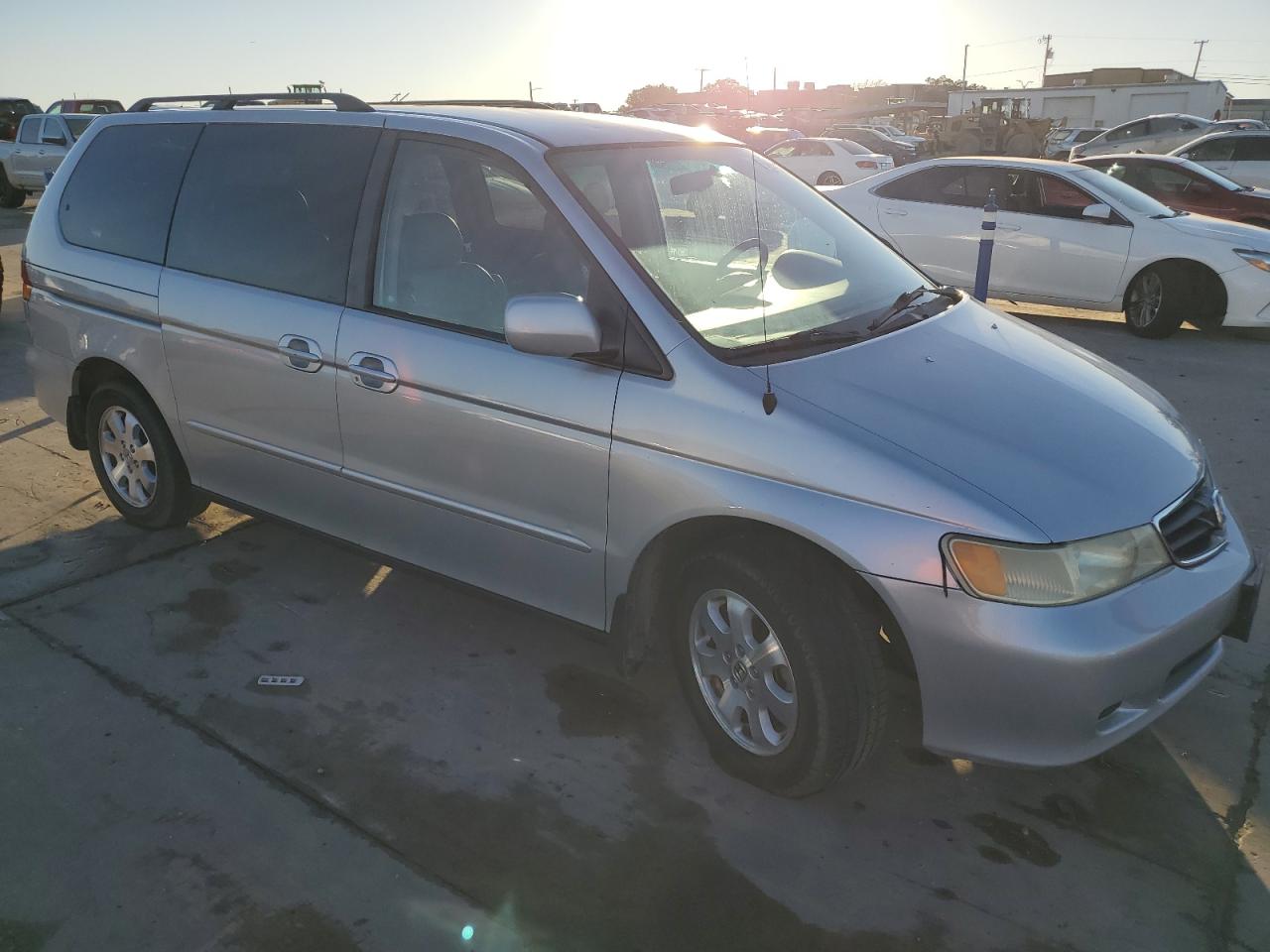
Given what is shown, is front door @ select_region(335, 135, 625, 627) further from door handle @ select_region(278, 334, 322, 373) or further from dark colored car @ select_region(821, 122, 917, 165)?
dark colored car @ select_region(821, 122, 917, 165)

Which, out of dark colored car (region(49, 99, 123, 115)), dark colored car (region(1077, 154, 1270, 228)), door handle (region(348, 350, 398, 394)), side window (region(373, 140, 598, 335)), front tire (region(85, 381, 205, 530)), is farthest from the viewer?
dark colored car (region(49, 99, 123, 115))

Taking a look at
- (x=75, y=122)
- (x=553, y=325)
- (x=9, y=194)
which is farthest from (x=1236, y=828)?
(x=9, y=194)

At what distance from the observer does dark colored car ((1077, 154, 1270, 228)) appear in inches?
461

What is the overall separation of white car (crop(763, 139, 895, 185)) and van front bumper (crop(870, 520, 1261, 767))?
74.2 ft

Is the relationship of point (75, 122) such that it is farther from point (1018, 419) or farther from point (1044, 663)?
point (1044, 663)

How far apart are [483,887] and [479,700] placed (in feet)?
3.05

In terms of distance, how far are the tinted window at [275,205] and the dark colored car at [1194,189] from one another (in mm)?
10107

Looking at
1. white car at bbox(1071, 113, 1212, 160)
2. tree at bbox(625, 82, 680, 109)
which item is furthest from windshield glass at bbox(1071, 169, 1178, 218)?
tree at bbox(625, 82, 680, 109)

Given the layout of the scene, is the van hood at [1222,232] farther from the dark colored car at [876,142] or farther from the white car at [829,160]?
the dark colored car at [876,142]

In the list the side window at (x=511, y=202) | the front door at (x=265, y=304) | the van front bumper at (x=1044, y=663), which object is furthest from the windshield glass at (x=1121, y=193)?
the front door at (x=265, y=304)

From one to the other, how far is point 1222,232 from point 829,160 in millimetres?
17070

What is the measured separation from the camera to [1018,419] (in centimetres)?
302

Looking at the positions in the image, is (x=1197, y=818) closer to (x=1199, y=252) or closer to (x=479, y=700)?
(x=479, y=700)

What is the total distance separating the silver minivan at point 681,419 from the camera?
2701mm
